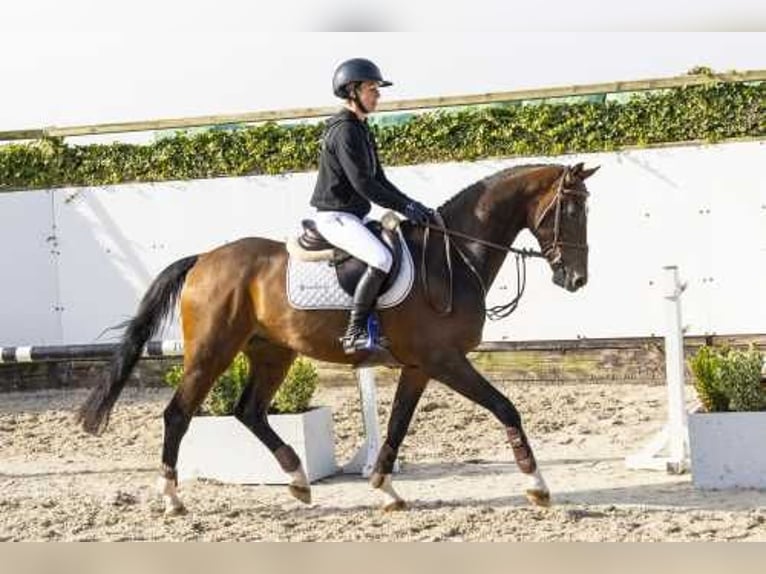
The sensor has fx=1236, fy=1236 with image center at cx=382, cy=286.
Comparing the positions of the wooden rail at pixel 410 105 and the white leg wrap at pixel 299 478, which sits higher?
the wooden rail at pixel 410 105

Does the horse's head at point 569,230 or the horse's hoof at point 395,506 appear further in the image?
the horse's hoof at point 395,506

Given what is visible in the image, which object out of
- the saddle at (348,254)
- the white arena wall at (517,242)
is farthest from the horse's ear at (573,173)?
the white arena wall at (517,242)

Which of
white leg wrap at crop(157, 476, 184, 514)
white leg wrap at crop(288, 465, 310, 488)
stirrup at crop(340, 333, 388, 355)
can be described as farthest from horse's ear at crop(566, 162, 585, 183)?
white leg wrap at crop(157, 476, 184, 514)

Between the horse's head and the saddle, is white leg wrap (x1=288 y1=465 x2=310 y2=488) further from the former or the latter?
the horse's head

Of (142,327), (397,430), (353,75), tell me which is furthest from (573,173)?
(142,327)

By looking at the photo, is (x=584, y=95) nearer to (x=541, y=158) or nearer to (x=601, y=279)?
(x=541, y=158)

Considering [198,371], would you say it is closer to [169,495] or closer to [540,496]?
[169,495]

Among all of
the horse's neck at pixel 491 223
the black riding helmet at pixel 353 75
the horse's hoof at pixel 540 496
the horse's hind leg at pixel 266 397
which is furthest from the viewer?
the horse's hind leg at pixel 266 397

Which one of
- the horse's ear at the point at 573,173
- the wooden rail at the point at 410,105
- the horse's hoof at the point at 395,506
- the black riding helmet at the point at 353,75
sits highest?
the wooden rail at the point at 410,105

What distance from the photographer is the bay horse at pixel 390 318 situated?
708 cm

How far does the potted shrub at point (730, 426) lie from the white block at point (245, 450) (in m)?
2.51

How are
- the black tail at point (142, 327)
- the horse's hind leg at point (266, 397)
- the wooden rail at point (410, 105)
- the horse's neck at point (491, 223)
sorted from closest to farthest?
the horse's neck at point (491, 223) < the horse's hind leg at point (266, 397) < the black tail at point (142, 327) < the wooden rail at point (410, 105)

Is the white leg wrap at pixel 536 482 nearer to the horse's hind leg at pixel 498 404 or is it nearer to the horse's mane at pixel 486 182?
the horse's hind leg at pixel 498 404

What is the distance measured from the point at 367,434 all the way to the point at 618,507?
6.58 feet
